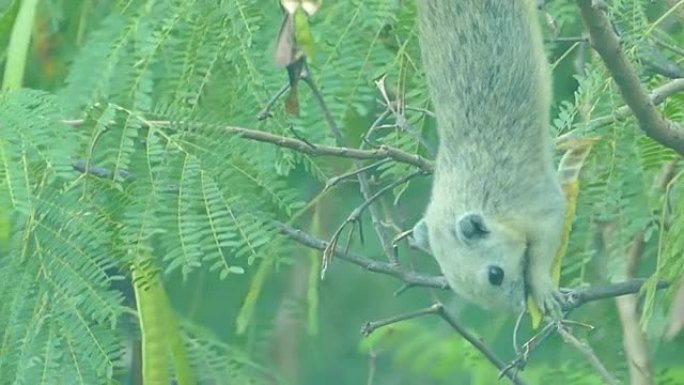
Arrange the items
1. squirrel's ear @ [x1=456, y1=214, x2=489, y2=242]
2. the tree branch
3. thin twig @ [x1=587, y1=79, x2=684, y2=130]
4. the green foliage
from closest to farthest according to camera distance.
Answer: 1. the tree branch
2. squirrel's ear @ [x1=456, y1=214, x2=489, y2=242]
3. the green foliage
4. thin twig @ [x1=587, y1=79, x2=684, y2=130]

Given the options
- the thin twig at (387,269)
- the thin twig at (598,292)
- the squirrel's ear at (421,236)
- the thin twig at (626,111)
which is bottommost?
the thin twig at (598,292)

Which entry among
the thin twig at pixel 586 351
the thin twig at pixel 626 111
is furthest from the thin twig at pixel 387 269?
the thin twig at pixel 626 111

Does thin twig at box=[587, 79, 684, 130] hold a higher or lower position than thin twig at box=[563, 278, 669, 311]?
higher

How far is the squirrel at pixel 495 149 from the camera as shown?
7.10 ft

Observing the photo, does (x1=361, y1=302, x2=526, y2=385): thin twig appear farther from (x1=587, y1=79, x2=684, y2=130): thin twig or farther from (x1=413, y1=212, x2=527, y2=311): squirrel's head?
(x1=587, y1=79, x2=684, y2=130): thin twig

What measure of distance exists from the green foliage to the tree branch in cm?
12

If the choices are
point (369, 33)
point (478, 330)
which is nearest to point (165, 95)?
point (369, 33)

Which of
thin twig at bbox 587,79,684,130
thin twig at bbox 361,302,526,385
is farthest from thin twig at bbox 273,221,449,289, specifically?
thin twig at bbox 587,79,684,130

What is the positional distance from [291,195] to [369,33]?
43 centimetres

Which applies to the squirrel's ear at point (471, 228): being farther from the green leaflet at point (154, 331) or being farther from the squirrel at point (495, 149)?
the green leaflet at point (154, 331)

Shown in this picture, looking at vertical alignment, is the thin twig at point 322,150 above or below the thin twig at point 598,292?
above

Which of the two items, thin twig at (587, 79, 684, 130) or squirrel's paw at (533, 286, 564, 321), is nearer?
squirrel's paw at (533, 286, 564, 321)

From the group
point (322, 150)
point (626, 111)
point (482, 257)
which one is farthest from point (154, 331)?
point (626, 111)

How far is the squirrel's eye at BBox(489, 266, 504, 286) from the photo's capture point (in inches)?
84.7
